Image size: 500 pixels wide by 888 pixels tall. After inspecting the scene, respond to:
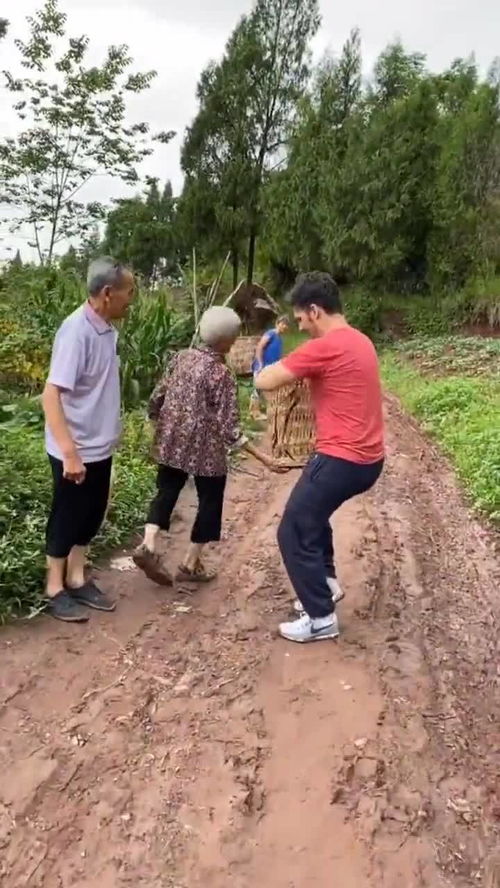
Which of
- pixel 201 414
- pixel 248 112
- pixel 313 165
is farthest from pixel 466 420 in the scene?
pixel 248 112

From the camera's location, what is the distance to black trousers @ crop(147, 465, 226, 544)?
180 inches

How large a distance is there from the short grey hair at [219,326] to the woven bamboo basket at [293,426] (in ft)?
1.79

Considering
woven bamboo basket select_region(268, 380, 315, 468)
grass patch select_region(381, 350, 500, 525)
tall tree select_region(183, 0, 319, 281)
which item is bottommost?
grass patch select_region(381, 350, 500, 525)

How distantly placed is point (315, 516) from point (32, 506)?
1.78 metres

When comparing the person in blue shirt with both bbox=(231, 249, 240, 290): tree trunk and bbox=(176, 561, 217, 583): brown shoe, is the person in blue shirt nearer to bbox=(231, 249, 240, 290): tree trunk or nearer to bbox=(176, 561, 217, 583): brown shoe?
bbox=(176, 561, 217, 583): brown shoe

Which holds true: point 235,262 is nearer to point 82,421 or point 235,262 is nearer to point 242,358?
point 242,358

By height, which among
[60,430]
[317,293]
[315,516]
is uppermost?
[317,293]

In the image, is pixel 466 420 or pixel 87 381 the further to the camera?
pixel 466 420

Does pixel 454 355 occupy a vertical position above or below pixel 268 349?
below

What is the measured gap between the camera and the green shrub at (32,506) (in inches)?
165

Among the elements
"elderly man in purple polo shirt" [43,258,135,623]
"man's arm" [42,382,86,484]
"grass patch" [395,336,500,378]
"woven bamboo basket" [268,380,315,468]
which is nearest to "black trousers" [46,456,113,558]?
"elderly man in purple polo shirt" [43,258,135,623]

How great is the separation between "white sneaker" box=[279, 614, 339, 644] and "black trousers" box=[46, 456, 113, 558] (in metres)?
1.12

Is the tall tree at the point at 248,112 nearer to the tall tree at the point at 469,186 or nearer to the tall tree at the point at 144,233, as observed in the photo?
the tall tree at the point at 144,233

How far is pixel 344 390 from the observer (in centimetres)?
383
